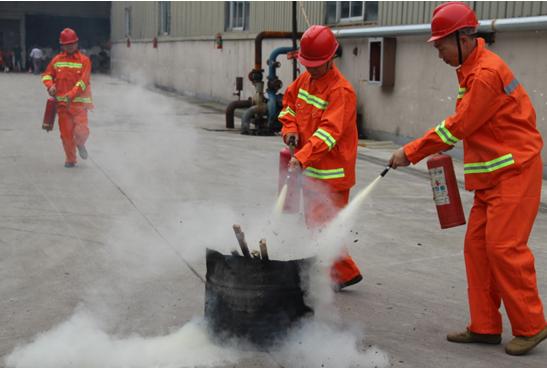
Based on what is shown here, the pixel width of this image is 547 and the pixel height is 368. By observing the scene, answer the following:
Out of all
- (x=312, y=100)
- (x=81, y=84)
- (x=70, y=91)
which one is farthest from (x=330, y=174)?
(x=70, y=91)

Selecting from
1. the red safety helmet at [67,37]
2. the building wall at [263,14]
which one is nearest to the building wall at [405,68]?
the building wall at [263,14]

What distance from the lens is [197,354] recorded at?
3906 mm

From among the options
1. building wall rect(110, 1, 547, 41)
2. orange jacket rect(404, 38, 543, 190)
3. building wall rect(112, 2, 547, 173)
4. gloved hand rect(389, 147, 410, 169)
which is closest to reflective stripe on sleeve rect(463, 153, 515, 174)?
orange jacket rect(404, 38, 543, 190)

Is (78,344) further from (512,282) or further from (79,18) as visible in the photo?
(79,18)

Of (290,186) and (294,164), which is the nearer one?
(294,164)

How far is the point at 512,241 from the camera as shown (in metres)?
3.85

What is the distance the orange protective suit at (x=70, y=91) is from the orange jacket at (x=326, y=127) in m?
5.65

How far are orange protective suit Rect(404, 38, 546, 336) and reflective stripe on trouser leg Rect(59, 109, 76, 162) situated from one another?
6.96m

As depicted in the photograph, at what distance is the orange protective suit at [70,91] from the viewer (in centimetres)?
980

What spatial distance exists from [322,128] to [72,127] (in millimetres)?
6265

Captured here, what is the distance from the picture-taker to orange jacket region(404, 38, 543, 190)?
12.4 feet

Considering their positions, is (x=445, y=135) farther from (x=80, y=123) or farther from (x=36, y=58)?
(x=36, y=58)

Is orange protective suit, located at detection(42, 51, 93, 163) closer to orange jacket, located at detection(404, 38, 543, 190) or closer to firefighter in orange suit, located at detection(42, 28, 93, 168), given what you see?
firefighter in orange suit, located at detection(42, 28, 93, 168)

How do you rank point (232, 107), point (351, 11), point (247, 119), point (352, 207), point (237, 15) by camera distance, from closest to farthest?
1. point (352, 207)
2. point (247, 119)
3. point (351, 11)
4. point (232, 107)
5. point (237, 15)
